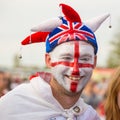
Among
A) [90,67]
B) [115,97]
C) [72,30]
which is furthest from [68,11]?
[115,97]

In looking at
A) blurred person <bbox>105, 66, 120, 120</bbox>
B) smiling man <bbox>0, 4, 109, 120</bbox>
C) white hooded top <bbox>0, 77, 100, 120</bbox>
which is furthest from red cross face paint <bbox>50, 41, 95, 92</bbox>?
blurred person <bbox>105, 66, 120, 120</bbox>

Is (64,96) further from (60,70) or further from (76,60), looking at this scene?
(76,60)

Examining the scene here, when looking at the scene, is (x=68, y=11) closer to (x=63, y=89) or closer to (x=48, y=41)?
(x=48, y=41)

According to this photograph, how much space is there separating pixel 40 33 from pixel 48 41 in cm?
17

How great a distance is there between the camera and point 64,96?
482 cm

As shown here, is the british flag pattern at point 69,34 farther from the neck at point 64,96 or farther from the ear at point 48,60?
the neck at point 64,96

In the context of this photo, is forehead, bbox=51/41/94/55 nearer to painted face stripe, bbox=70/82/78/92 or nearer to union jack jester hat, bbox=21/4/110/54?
union jack jester hat, bbox=21/4/110/54

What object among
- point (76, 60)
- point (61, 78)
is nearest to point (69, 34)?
point (76, 60)

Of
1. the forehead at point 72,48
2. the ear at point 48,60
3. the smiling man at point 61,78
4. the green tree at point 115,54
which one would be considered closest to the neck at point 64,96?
the smiling man at point 61,78

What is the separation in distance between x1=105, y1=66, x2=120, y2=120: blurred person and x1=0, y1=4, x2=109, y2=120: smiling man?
260 mm

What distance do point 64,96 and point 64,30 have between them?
55 cm

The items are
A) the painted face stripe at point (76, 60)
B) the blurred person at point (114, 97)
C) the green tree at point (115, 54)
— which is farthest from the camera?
the green tree at point (115, 54)

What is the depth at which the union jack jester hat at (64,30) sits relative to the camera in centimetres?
481

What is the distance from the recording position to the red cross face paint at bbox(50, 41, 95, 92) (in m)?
4.73
